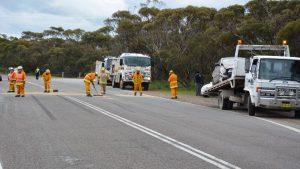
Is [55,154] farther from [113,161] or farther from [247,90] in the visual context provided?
→ [247,90]

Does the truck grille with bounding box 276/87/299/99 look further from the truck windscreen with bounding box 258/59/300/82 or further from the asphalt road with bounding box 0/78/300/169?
the asphalt road with bounding box 0/78/300/169

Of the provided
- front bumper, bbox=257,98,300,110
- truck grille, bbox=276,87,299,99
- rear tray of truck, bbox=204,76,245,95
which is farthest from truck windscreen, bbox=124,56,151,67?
truck grille, bbox=276,87,299,99

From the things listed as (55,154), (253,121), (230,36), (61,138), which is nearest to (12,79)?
(230,36)

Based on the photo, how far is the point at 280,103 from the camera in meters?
19.6

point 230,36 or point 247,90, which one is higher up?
point 230,36

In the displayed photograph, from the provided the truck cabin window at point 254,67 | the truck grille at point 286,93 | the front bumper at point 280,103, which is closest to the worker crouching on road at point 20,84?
the truck cabin window at point 254,67

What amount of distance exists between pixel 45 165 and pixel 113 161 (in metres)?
1.12

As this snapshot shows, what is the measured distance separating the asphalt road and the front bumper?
4.53 feet

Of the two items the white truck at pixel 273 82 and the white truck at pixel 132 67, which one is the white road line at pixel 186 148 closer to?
the white truck at pixel 273 82

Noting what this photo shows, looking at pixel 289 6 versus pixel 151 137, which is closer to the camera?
pixel 151 137

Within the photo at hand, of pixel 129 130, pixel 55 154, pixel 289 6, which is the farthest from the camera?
pixel 289 6

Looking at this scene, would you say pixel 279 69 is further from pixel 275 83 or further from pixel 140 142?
pixel 140 142

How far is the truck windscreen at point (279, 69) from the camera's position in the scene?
65.7 feet

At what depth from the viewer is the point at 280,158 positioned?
10.0 meters
